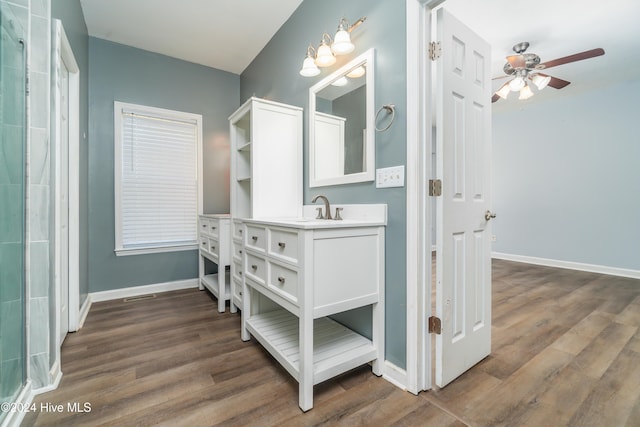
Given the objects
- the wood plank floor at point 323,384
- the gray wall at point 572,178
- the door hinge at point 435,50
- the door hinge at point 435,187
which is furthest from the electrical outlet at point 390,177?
the gray wall at point 572,178

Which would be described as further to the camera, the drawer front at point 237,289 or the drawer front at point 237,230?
the drawer front at point 237,289

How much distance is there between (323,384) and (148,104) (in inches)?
131

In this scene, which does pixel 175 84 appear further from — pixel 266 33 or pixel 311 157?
pixel 311 157

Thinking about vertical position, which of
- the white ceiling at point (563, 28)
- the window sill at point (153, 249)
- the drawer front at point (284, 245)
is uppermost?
the white ceiling at point (563, 28)

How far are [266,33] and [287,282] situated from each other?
262cm

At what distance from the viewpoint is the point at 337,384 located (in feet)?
4.80

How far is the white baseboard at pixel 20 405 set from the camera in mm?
1112

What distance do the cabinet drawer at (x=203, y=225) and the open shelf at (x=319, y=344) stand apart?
53.5 inches

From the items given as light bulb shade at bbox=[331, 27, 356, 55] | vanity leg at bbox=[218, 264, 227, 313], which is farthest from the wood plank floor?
light bulb shade at bbox=[331, 27, 356, 55]

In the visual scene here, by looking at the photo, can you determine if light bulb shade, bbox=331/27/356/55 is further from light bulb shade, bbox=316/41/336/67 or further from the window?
the window

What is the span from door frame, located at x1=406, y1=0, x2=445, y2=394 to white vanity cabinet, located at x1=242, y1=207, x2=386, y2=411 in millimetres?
194

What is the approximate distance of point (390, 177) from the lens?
1.52m

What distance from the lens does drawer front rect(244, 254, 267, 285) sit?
1683 mm

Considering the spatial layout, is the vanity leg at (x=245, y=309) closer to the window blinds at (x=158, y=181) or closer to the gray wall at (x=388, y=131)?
the gray wall at (x=388, y=131)
